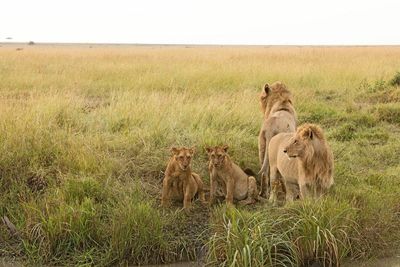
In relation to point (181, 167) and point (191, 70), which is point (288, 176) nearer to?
point (181, 167)

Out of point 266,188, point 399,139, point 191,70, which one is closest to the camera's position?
point 266,188

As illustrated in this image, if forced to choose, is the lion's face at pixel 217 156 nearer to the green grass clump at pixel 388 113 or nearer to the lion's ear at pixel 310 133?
the lion's ear at pixel 310 133

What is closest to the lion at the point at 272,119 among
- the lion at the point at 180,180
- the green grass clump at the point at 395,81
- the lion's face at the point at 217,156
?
the lion's face at the point at 217,156

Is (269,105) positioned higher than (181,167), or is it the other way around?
(269,105)

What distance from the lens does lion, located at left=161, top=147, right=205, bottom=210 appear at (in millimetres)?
5574

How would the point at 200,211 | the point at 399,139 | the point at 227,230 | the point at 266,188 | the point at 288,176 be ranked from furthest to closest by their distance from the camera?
the point at 399,139, the point at 266,188, the point at 200,211, the point at 288,176, the point at 227,230

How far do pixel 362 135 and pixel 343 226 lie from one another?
404 centimetres

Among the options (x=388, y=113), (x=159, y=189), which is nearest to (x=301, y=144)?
(x=159, y=189)

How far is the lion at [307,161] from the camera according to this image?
502 centimetres

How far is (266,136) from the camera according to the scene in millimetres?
6172

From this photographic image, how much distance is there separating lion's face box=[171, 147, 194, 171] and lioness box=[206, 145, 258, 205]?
9.3 inches

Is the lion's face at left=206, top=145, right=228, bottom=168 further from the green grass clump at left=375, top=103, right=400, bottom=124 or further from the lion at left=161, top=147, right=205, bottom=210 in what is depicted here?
the green grass clump at left=375, top=103, right=400, bottom=124

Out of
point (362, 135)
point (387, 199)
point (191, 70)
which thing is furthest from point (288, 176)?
point (191, 70)

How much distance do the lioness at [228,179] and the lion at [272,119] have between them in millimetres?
290
